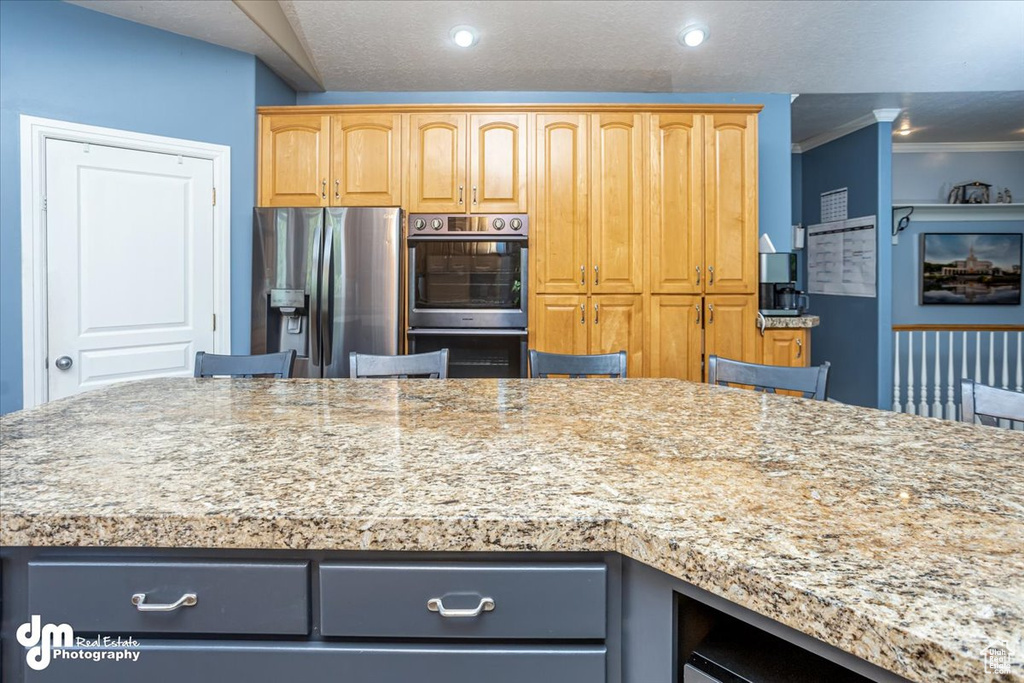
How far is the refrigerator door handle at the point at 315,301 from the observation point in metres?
3.30

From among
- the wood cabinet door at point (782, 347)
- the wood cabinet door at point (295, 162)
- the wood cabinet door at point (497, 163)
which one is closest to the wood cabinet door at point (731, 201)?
the wood cabinet door at point (782, 347)

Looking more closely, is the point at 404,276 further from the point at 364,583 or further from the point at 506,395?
the point at 364,583

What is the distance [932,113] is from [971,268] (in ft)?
5.42

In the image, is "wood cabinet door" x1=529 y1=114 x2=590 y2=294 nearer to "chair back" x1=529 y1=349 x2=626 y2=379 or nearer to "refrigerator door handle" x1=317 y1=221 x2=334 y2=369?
"refrigerator door handle" x1=317 y1=221 x2=334 y2=369

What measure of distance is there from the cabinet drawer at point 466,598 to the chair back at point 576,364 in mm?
1322

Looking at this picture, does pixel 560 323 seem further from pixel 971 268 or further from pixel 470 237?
pixel 971 268

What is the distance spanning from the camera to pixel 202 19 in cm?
292

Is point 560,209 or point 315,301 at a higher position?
point 560,209

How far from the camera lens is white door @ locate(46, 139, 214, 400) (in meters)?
2.84

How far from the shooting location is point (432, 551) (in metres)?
0.72

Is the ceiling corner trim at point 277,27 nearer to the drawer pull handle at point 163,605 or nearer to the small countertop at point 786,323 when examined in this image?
the drawer pull handle at point 163,605

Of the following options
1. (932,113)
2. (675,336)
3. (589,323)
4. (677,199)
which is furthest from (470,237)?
(932,113)

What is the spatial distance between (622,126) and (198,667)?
10.8 ft

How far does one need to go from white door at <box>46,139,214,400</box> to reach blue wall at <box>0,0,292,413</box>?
135 millimetres
